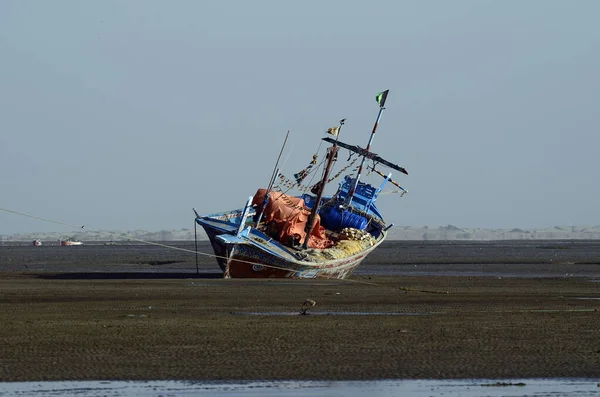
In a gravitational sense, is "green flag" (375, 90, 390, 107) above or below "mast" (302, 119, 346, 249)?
above

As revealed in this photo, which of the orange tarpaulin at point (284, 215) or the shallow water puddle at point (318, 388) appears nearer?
the shallow water puddle at point (318, 388)

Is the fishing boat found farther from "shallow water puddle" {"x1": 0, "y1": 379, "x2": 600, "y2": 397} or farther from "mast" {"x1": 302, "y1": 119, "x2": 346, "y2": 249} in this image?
"shallow water puddle" {"x1": 0, "y1": 379, "x2": 600, "y2": 397}

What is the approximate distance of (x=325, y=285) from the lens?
46.5m

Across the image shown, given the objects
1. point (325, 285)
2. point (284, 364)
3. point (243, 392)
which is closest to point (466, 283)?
point (325, 285)

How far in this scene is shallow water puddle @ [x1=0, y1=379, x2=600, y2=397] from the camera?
17547mm

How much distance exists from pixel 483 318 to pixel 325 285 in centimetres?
1767

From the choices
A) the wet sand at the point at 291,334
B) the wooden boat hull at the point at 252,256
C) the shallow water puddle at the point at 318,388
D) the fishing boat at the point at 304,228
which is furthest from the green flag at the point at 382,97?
the shallow water puddle at the point at 318,388

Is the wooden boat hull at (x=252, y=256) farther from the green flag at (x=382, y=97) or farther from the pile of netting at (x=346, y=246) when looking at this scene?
the green flag at (x=382, y=97)

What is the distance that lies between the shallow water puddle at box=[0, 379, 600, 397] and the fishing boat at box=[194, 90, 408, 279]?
2997 centimetres

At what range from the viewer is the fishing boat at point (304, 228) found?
164 ft

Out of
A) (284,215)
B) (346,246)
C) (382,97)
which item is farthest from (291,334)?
(382,97)

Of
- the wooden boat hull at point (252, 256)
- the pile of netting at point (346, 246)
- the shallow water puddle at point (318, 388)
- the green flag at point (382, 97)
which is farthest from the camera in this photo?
the green flag at point (382, 97)

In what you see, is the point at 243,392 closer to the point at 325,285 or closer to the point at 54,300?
the point at 54,300

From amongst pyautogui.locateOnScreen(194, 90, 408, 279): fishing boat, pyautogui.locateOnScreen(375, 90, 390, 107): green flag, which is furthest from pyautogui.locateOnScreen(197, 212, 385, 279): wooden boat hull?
pyautogui.locateOnScreen(375, 90, 390, 107): green flag
